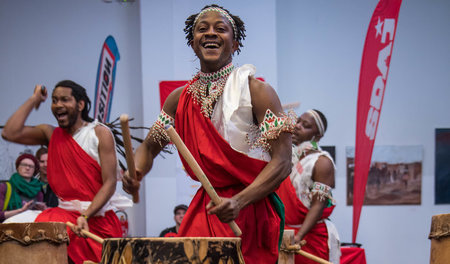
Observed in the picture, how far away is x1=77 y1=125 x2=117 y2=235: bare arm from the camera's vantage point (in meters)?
4.14

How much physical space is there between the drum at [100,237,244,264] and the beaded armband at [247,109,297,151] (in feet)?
2.61

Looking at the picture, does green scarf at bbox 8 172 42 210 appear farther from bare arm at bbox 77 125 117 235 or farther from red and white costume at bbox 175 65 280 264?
red and white costume at bbox 175 65 280 264

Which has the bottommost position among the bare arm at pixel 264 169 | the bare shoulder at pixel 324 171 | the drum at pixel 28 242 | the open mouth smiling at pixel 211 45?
the drum at pixel 28 242

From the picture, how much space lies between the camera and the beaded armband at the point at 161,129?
9.68ft

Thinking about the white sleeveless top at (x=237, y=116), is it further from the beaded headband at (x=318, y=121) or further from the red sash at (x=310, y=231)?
the beaded headband at (x=318, y=121)

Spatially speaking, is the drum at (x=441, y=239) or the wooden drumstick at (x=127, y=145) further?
the drum at (x=441, y=239)

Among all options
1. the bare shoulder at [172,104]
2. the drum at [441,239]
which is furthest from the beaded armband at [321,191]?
the bare shoulder at [172,104]

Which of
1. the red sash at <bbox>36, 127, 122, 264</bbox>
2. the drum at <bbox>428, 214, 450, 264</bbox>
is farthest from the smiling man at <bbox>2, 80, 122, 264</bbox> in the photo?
the drum at <bbox>428, 214, 450, 264</bbox>

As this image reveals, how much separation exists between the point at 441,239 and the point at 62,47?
645 cm

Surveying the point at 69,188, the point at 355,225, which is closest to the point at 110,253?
the point at 69,188

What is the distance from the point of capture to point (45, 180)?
6.71 meters

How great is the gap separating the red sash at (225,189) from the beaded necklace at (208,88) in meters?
0.04

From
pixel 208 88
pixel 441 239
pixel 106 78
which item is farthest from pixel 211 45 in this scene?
pixel 106 78

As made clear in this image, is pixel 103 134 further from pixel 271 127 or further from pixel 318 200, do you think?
pixel 271 127
